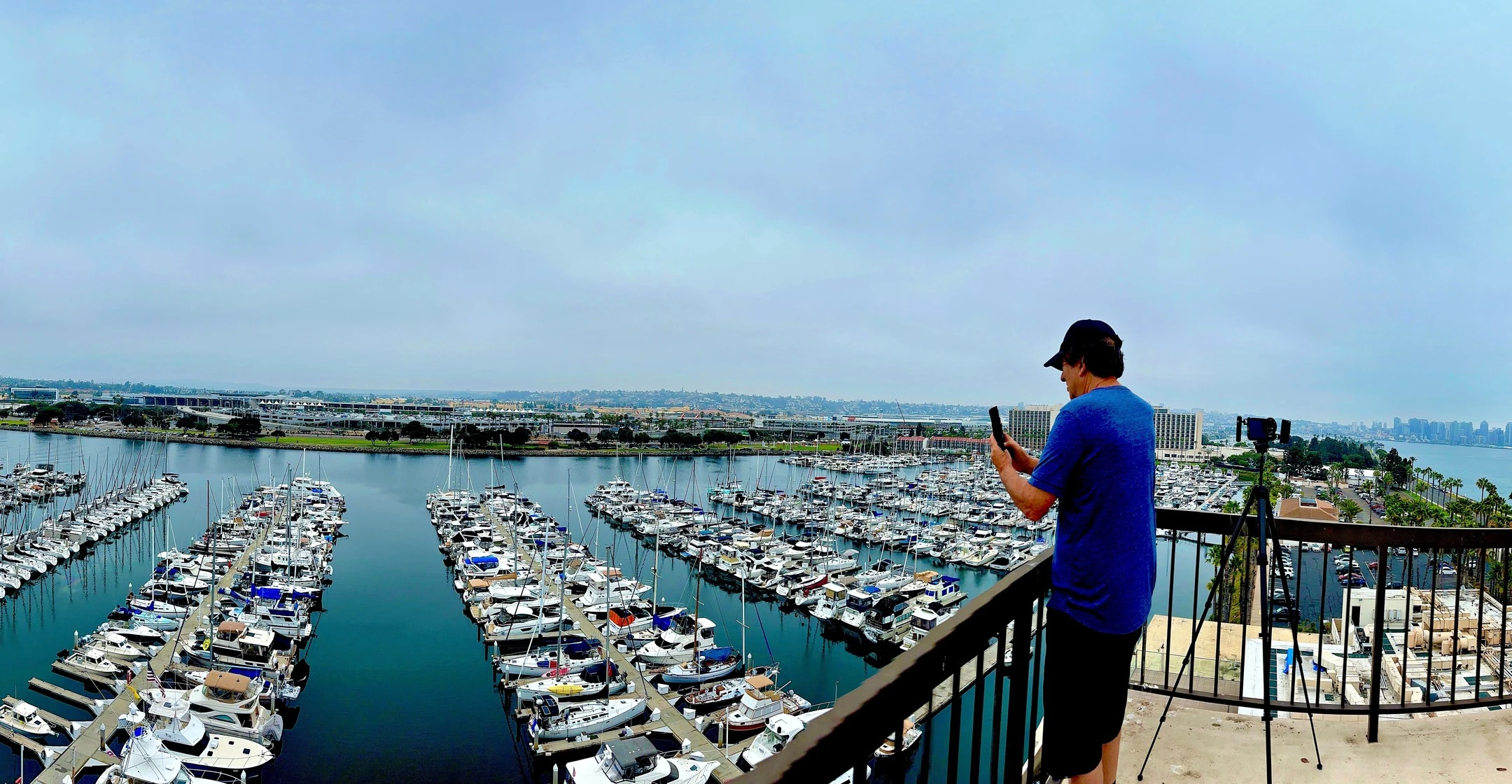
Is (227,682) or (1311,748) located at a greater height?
(1311,748)

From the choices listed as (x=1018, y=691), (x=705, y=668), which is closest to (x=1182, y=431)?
(x=705, y=668)

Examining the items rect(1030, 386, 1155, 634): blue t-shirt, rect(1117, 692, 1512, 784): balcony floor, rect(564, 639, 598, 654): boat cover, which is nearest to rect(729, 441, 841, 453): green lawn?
rect(564, 639, 598, 654): boat cover

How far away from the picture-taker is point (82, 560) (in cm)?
2505

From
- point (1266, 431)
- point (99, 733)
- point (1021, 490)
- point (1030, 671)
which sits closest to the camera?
point (1021, 490)

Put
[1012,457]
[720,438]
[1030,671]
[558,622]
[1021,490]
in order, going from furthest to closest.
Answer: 1. [720,438]
2. [558,622]
3. [1030,671]
4. [1012,457]
5. [1021,490]

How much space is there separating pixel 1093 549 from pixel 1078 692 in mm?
332

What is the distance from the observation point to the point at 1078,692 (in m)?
1.60

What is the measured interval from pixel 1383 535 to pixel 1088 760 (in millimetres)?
1796

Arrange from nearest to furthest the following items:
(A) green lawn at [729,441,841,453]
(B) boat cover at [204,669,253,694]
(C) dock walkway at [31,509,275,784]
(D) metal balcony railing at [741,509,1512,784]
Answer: (D) metal balcony railing at [741,509,1512,784] → (C) dock walkway at [31,509,275,784] → (B) boat cover at [204,669,253,694] → (A) green lawn at [729,441,841,453]

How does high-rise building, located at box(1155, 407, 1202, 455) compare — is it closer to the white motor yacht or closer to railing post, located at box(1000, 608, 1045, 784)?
the white motor yacht

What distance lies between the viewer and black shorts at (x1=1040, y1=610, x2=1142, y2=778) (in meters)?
1.56

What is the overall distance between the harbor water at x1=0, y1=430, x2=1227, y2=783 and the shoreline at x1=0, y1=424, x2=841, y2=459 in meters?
22.9

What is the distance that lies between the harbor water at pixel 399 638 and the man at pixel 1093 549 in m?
0.35

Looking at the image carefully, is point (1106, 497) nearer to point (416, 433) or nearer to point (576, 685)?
point (576, 685)
